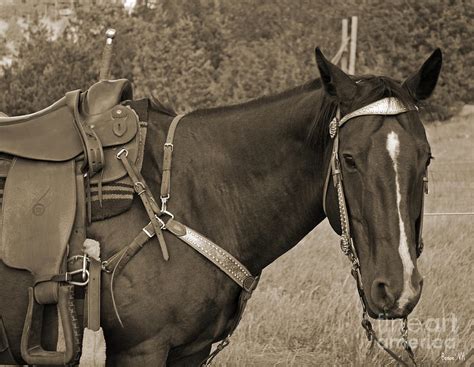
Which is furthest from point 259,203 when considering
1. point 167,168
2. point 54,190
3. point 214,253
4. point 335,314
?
point 335,314

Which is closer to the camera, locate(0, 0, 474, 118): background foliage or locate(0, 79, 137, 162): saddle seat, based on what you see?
locate(0, 79, 137, 162): saddle seat

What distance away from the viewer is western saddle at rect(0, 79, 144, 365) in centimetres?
301

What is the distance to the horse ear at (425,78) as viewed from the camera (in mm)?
2984

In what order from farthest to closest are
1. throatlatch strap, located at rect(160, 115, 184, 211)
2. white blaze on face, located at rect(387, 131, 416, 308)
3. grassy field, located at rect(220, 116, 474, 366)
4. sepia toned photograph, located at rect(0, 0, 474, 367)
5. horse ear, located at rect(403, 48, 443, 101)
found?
grassy field, located at rect(220, 116, 474, 366) < throatlatch strap, located at rect(160, 115, 184, 211) < horse ear, located at rect(403, 48, 443, 101) < sepia toned photograph, located at rect(0, 0, 474, 367) < white blaze on face, located at rect(387, 131, 416, 308)

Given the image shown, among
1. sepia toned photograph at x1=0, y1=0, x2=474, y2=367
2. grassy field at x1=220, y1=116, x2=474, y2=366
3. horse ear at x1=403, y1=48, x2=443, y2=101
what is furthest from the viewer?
grassy field at x1=220, y1=116, x2=474, y2=366

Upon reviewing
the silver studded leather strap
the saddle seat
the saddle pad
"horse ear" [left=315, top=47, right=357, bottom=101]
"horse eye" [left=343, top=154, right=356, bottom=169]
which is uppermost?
"horse ear" [left=315, top=47, right=357, bottom=101]

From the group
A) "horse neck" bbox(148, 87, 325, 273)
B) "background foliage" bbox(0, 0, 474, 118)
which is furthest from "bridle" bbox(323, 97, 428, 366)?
"background foliage" bbox(0, 0, 474, 118)

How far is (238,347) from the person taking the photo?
5227 millimetres

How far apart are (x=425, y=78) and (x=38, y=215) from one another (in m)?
1.66

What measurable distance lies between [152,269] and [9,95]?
47.3 feet

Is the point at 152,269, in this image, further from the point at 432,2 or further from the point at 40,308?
the point at 432,2

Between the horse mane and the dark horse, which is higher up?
the horse mane

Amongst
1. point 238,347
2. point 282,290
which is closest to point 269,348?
point 238,347

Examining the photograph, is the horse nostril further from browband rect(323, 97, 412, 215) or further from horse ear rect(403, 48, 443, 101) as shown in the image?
horse ear rect(403, 48, 443, 101)
